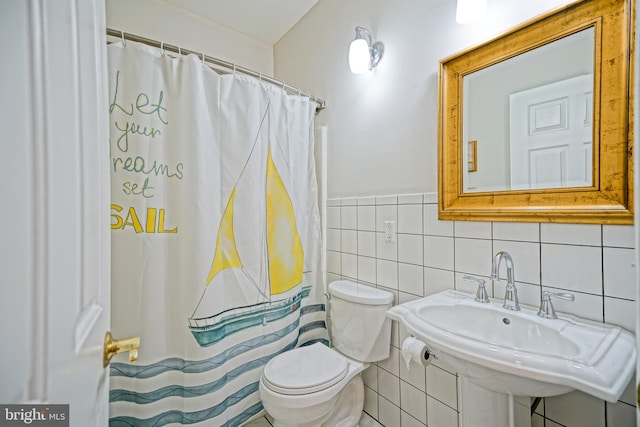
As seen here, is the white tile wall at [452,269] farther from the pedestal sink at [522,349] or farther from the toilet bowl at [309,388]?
the toilet bowl at [309,388]

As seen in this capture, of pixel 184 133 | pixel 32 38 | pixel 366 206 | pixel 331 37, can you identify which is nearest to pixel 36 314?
pixel 32 38

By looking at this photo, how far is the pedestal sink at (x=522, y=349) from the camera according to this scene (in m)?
0.60

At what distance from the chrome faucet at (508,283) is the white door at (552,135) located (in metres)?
0.26

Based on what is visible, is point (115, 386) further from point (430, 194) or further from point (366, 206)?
point (430, 194)

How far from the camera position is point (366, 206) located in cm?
157

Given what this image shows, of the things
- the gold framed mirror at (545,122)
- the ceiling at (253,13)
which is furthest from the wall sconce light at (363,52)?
the ceiling at (253,13)

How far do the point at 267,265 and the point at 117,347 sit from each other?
93 centimetres

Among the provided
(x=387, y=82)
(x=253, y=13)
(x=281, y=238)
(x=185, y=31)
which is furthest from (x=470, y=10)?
(x=185, y=31)

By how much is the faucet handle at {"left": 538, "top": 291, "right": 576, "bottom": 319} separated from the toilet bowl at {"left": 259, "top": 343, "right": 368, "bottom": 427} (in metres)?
0.83

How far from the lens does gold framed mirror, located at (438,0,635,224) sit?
80cm

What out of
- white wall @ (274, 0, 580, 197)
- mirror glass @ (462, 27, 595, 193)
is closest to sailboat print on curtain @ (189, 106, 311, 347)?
white wall @ (274, 0, 580, 197)

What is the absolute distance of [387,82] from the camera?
144 cm

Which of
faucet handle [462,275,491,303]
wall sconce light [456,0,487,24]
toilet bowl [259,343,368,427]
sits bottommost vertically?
toilet bowl [259,343,368,427]

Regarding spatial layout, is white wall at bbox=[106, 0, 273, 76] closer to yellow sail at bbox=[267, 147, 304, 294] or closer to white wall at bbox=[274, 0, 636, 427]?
white wall at bbox=[274, 0, 636, 427]
